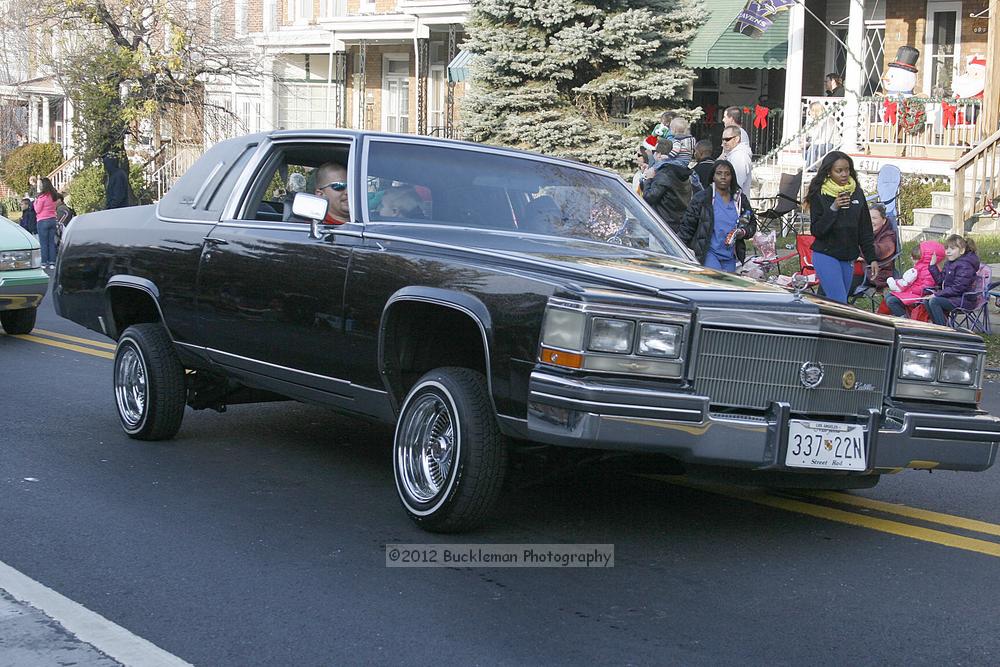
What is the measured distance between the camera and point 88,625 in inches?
175

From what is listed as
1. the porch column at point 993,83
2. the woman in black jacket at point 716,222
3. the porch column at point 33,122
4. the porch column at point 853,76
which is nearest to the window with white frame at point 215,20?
the porch column at point 853,76

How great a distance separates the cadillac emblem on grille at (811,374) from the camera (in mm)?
5223

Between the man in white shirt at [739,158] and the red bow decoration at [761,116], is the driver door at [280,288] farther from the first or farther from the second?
the red bow decoration at [761,116]

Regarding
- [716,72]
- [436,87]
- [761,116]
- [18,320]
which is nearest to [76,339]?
[18,320]

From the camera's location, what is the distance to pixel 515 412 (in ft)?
17.0

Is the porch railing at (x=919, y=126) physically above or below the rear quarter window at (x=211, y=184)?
above

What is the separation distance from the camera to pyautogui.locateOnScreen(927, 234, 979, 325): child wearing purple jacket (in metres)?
12.3

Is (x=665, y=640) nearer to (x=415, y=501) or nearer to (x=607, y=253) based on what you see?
(x=415, y=501)

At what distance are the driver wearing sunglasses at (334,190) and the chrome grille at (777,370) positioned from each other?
213 centimetres

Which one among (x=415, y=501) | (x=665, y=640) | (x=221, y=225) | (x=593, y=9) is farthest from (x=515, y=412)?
(x=593, y=9)

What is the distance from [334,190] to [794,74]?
1844 centimetres

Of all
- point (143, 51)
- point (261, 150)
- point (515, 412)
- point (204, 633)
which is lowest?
point (204, 633)

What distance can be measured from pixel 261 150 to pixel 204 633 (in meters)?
3.40

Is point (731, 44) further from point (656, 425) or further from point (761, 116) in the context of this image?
point (656, 425)
